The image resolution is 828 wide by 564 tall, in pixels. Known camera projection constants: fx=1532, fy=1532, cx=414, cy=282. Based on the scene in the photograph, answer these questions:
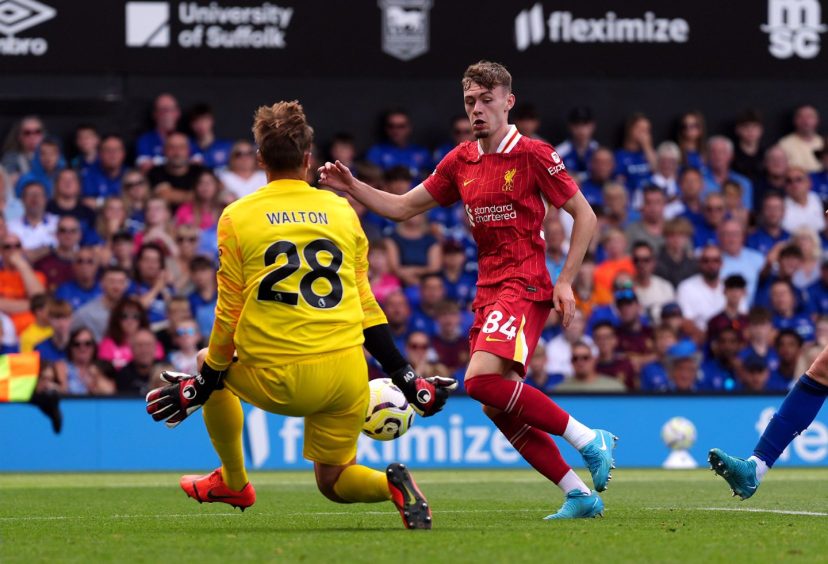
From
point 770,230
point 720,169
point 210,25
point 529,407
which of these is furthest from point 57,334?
point 529,407

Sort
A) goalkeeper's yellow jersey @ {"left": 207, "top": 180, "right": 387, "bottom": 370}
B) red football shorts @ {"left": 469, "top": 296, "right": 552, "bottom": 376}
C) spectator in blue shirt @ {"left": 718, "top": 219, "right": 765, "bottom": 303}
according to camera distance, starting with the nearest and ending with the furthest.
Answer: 1. goalkeeper's yellow jersey @ {"left": 207, "top": 180, "right": 387, "bottom": 370}
2. red football shorts @ {"left": 469, "top": 296, "right": 552, "bottom": 376}
3. spectator in blue shirt @ {"left": 718, "top": 219, "right": 765, "bottom": 303}

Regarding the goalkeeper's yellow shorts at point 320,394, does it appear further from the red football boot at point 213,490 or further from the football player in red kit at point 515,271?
the football player in red kit at point 515,271

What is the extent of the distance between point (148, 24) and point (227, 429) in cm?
1041

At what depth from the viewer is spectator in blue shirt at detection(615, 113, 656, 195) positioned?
662 inches

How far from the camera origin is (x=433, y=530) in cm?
658

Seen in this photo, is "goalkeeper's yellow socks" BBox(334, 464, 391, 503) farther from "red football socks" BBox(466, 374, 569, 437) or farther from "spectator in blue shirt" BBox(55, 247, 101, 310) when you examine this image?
"spectator in blue shirt" BBox(55, 247, 101, 310)

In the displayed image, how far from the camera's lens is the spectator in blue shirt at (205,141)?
637 inches

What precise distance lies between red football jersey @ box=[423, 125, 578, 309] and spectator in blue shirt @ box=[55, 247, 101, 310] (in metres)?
7.80

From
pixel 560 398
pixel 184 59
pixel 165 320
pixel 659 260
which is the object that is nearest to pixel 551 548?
pixel 560 398

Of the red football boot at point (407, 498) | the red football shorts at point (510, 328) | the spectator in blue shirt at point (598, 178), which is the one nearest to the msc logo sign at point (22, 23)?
the spectator in blue shirt at point (598, 178)

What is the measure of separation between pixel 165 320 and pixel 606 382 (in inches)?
167

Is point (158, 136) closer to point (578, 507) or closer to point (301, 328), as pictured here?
point (578, 507)

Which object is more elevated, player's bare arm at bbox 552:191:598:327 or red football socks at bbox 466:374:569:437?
player's bare arm at bbox 552:191:598:327

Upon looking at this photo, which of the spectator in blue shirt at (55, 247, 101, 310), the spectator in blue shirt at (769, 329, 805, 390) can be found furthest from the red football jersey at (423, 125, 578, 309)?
the spectator in blue shirt at (769, 329, 805, 390)
